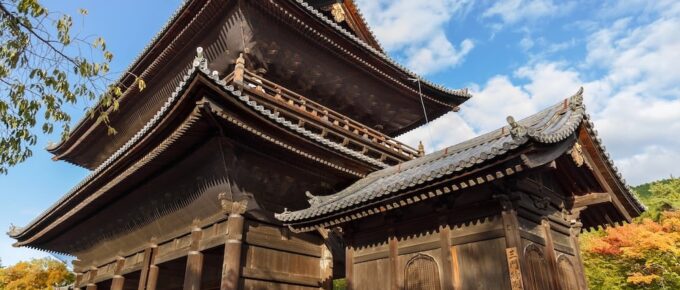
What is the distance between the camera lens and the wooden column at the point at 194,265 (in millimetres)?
Result: 9797

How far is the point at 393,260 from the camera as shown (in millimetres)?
8312

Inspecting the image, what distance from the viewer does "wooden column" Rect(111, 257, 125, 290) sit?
1387 centimetres

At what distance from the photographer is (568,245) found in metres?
8.59

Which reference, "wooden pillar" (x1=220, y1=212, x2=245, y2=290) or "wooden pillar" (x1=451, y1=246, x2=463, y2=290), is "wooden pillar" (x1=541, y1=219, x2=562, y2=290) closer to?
"wooden pillar" (x1=451, y1=246, x2=463, y2=290)

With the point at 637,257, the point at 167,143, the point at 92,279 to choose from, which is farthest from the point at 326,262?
the point at 637,257

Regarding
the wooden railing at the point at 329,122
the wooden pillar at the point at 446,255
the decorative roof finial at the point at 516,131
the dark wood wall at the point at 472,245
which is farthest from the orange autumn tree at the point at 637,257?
the decorative roof finial at the point at 516,131

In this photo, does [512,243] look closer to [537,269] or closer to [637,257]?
[537,269]

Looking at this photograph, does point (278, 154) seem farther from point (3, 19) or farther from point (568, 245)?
point (568, 245)

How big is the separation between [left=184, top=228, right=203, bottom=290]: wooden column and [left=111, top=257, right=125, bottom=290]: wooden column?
5.01 metres

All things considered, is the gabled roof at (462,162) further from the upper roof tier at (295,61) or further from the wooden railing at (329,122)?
the upper roof tier at (295,61)

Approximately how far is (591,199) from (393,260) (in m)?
4.23

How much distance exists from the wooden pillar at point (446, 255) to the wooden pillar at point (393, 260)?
951 mm

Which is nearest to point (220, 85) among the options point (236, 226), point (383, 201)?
point (236, 226)

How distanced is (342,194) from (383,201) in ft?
7.10
